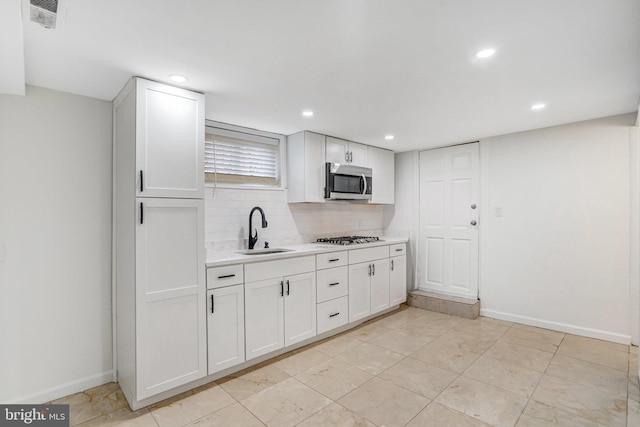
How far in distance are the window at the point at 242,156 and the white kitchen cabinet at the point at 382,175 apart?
1380 mm

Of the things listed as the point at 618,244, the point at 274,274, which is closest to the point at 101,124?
the point at 274,274

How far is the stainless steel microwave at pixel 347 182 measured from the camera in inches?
147

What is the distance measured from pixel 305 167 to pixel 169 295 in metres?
1.91

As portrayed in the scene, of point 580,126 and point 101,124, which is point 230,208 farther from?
point 580,126

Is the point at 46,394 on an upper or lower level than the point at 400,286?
lower

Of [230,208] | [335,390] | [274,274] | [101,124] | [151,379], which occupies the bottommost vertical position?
[335,390]

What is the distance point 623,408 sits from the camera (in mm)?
2119

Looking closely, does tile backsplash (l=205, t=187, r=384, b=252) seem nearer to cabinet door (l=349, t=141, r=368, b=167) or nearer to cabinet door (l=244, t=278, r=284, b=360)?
cabinet door (l=349, t=141, r=368, b=167)

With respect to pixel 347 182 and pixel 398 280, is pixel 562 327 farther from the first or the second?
pixel 347 182

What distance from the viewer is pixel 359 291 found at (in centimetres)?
371

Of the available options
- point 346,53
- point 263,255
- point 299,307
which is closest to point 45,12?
point 346,53

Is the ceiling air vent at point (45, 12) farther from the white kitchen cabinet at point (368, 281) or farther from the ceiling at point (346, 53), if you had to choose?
the white kitchen cabinet at point (368, 281)

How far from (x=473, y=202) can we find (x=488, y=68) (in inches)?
95.4

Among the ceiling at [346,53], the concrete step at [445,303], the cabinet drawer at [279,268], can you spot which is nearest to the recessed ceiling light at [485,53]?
the ceiling at [346,53]
